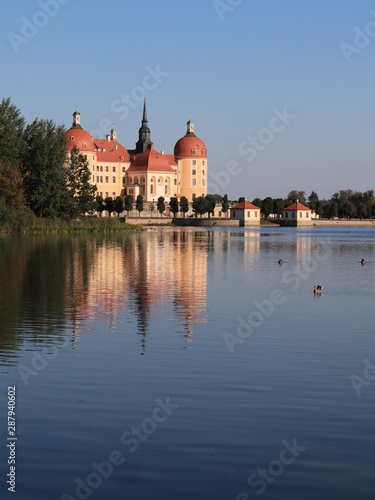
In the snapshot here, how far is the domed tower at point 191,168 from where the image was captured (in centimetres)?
14300

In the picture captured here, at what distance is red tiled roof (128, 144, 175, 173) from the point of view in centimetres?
13775

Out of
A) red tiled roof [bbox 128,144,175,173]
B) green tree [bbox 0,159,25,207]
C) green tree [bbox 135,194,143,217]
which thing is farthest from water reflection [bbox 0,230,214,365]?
red tiled roof [bbox 128,144,175,173]

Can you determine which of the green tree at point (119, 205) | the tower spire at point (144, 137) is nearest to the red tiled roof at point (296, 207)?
the tower spire at point (144, 137)

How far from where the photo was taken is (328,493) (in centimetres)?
705

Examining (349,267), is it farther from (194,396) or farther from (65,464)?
(65,464)

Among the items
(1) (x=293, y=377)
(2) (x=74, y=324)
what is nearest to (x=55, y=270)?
(2) (x=74, y=324)

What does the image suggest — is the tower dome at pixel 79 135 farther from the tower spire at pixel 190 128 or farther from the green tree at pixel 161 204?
the tower spire at pixel 190 128

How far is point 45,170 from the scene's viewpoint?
6788 cm

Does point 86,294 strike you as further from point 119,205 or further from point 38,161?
point 119,205

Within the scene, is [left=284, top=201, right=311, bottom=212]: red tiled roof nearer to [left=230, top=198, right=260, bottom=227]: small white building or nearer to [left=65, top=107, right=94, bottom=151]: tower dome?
[left=230, top=198, right=260, bottom=227]: small white building

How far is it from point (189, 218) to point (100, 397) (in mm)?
118995

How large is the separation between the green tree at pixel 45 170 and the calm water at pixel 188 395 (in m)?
45.5

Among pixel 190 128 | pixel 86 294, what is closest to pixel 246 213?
pixel 190 128

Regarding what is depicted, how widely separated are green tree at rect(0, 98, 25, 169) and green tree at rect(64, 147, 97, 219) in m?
5.64
